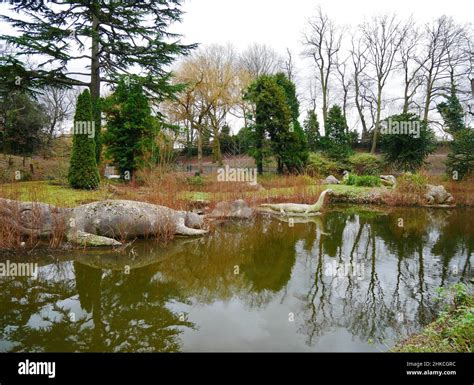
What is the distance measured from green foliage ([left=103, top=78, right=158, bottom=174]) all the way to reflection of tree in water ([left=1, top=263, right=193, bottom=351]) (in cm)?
921

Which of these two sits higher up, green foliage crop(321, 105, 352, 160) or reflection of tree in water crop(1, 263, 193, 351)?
green foliage crop(321, 105, 352, 160)

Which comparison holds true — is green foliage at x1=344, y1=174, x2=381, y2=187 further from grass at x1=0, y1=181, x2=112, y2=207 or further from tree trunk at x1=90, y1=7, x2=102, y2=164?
tree trunk at x1=90, y1=7, x2=102, y2=164

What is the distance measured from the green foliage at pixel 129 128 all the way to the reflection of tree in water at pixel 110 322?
9.21 m

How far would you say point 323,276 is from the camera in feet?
17.1

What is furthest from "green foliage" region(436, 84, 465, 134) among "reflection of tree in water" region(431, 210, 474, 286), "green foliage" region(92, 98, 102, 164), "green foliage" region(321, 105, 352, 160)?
"green foliage" region(92, 98, 102, 164)

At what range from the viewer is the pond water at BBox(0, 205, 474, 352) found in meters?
3.32

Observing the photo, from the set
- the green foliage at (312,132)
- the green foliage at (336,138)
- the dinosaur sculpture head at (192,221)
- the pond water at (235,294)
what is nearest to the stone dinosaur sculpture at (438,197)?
the pond water at (235,294)

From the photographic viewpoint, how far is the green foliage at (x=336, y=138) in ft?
68.4

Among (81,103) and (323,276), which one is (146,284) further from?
(81,103)

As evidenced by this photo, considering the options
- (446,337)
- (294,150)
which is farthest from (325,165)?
(446,337)

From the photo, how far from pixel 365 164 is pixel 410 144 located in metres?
3.54

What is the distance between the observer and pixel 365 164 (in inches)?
801
